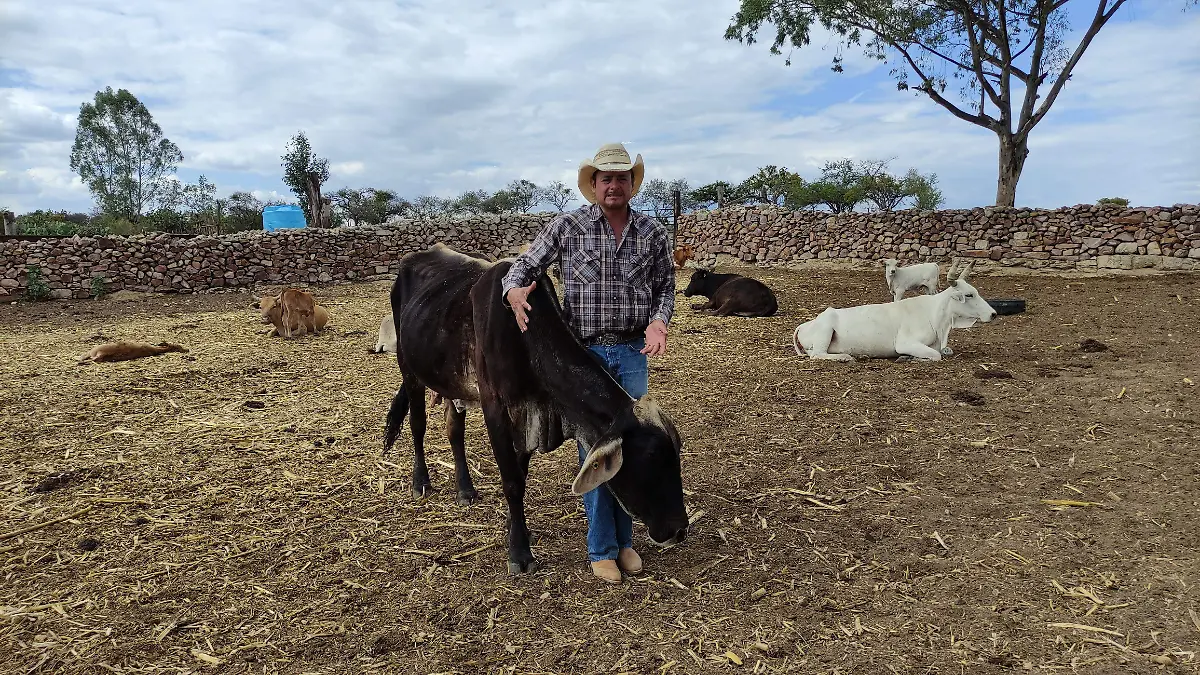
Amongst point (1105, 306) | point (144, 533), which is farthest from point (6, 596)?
point (1105, 306)

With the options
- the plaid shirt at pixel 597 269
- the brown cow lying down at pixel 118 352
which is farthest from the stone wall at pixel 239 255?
the plaid shirt at pixel 597 269

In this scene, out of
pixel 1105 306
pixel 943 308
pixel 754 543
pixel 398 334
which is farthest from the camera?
pixel 1105 306

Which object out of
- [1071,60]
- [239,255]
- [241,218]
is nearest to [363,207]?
[241,218]

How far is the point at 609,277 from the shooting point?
3.34 metres

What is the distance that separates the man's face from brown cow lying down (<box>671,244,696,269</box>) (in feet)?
60.1

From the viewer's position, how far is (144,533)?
4.12 meters

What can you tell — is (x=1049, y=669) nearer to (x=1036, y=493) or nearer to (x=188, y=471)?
(x=1036, y=493)

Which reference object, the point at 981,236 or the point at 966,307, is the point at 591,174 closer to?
the point at 966,307

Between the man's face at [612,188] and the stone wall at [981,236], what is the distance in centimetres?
1699

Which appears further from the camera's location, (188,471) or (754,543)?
(188,471)

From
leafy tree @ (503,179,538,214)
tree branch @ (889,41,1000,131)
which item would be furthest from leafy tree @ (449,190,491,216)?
tree branch @ (889,41,1000,131)

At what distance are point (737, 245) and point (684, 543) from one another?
1922 cm

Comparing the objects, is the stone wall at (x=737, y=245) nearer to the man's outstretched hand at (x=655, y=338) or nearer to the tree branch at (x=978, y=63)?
the tree branch at (x=978, y=63)

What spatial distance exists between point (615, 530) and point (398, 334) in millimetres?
2024
